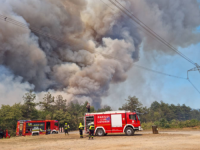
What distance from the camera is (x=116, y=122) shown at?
779 inches

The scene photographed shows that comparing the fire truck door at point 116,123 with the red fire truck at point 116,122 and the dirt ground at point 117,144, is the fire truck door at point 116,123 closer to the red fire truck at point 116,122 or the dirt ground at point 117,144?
the red fire truck at point 116,122

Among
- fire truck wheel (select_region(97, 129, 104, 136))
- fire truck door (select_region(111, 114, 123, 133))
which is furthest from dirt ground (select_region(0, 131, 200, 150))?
fire truck wheel (select_region(97, 129, 104, 136))

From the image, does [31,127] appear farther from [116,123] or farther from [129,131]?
[129,131]

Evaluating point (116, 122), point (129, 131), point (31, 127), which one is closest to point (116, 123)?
point (116, 122)

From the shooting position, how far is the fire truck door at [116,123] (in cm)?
1958

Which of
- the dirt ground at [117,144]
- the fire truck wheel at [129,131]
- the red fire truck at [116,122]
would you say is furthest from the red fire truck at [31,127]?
the fire truck wheel at [129,131]

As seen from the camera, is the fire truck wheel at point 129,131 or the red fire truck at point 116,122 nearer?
the fire truck wheel at point 129,131

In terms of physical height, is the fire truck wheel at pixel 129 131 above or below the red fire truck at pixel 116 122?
below

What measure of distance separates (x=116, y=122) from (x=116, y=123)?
0.36ft

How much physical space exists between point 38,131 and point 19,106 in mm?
18413

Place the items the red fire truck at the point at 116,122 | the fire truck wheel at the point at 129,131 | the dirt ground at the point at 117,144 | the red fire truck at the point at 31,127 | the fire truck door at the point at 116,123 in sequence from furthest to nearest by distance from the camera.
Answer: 1. the red fire truck at the point at 31,127
2. the fire truck door at the point at 116,123
3. the red fire truck at the point at 116,122
4. the fire truck wheel at the point at 129,131
5. the dirt ground at the point at 117,144

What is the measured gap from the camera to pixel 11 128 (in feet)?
126

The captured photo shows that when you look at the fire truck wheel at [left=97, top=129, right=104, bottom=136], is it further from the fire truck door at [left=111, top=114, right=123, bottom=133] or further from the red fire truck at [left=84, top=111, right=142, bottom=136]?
the fire truck door at [left=111, top=114, right=123, bottom=133]

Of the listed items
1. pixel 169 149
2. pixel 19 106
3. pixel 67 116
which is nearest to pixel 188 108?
pixel 67 116
